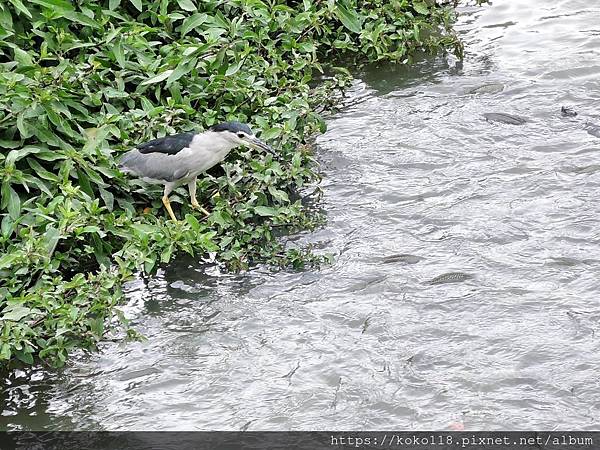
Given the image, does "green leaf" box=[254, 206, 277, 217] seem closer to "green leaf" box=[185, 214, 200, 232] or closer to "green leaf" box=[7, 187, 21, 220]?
"green leaf" box=[185, 214, 200, 232]

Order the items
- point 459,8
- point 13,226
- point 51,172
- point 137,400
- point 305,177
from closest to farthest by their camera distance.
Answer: point 137,400 → point 13,226 → point 51,172 → point 305,177 → point 459,8

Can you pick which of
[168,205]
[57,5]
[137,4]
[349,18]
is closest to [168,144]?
[168,205]

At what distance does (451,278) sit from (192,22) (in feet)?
10.6

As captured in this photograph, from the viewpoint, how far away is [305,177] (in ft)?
26.6

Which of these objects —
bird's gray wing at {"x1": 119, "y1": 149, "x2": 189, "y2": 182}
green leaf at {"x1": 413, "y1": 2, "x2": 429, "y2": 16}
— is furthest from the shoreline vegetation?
green leaf at {"x1": 413, "y1": 2, "x2": 429, "y2": 16}

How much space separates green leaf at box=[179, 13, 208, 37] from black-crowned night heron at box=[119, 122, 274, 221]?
4.71 feet

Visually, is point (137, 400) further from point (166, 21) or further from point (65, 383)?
point (166, 21)

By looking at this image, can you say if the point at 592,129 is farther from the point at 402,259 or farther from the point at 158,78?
the point at 158,78

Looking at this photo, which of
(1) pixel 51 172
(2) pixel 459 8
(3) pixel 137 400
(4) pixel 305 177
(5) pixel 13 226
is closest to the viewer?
(3) pixel 137 400

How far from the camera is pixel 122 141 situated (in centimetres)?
746

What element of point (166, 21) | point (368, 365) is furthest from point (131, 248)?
point (166, 21)

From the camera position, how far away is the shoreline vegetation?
20.5ft

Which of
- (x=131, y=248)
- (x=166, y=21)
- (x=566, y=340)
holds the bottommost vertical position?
(x=566, y=340)

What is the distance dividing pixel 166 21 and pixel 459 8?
4.31 metres
